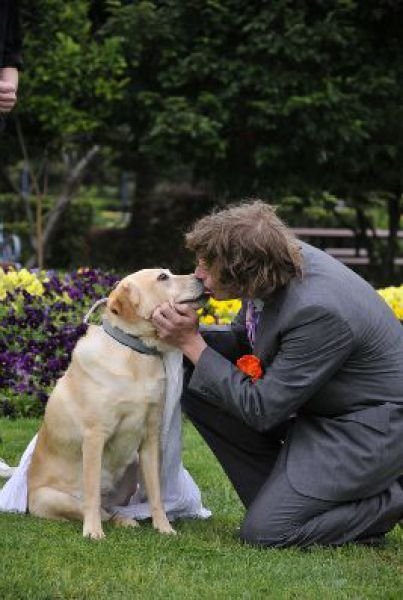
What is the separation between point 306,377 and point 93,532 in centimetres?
104

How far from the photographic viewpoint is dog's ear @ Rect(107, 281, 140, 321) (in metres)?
4.43

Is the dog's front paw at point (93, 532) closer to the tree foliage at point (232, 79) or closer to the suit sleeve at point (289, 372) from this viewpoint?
the suit sleeve at point (289, 372)

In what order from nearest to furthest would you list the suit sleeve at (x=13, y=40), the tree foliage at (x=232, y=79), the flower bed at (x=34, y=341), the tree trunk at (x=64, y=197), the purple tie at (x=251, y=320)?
the purple tie at (x=251, y=320)
the suit sleeve at (x=13, y=40)
the flower bed at (x=34, y=341)
the tree foliage at (x=232, y=79)
the tree trunk at (x=64, y=197)

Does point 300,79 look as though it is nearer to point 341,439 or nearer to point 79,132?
point 79,132

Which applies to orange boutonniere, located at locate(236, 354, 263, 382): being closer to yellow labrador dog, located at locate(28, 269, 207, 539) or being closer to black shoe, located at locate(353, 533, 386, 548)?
yellow labrador dog, located at locate(28, 269, 207, 539)

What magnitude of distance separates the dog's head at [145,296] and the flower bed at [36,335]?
252 centimetres

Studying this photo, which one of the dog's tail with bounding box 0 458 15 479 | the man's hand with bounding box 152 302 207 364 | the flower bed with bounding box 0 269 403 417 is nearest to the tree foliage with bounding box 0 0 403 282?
the flower bed with bounding box 0 269 403 417

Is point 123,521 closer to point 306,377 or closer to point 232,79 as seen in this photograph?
point 306,377

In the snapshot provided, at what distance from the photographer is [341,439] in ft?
14.1

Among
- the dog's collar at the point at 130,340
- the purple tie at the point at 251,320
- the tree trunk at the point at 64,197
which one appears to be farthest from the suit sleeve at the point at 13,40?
the tree trunk at the point at 64,197

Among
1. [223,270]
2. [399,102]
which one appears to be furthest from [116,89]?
[223,270]

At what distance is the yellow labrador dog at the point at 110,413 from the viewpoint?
436 centimetres

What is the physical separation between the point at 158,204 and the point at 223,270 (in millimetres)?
11937

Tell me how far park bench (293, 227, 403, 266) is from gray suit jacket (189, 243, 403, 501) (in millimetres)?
12123
